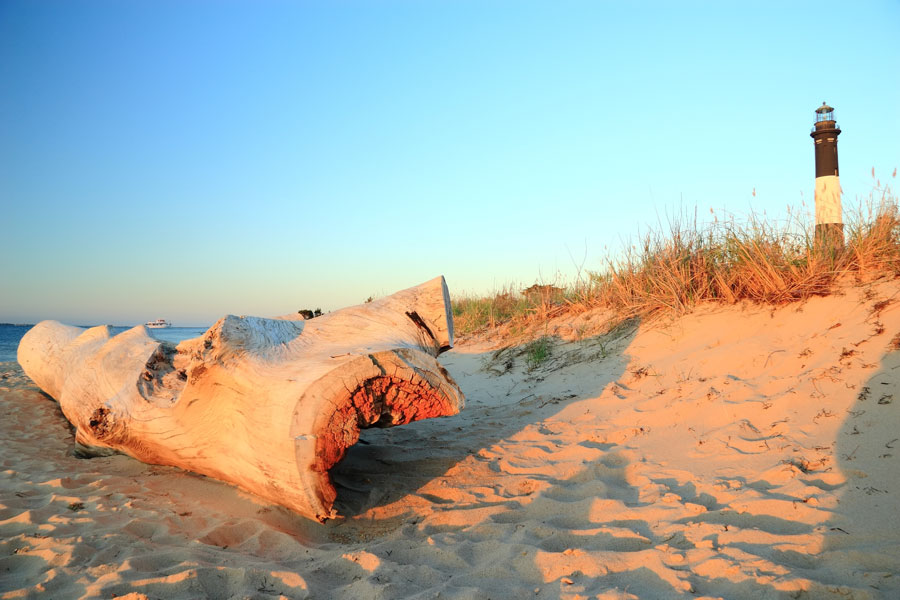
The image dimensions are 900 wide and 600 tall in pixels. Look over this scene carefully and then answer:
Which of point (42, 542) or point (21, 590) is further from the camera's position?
point (42, 542)

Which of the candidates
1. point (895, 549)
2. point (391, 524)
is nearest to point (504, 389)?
point (391, 524)

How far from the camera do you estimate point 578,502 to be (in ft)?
8.66

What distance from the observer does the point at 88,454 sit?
375cm

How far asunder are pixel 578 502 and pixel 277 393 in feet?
5.21

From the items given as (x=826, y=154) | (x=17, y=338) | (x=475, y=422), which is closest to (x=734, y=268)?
(x=475, y=422)

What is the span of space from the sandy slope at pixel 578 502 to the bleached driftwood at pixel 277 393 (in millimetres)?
280

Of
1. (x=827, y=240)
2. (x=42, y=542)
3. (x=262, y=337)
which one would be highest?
(x=827, y=240)

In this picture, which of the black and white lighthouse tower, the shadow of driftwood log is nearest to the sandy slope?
the shadow of driftwood log

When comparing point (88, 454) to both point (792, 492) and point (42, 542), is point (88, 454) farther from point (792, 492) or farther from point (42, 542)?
point (792, 492)

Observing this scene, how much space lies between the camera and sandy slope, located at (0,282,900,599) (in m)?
1.95

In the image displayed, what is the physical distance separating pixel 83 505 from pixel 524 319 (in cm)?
638

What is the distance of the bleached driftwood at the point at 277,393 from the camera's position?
99.0 inches

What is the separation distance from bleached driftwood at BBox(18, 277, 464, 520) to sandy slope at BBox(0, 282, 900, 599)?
0.28 m

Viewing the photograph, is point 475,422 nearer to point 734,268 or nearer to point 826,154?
point 734,268
